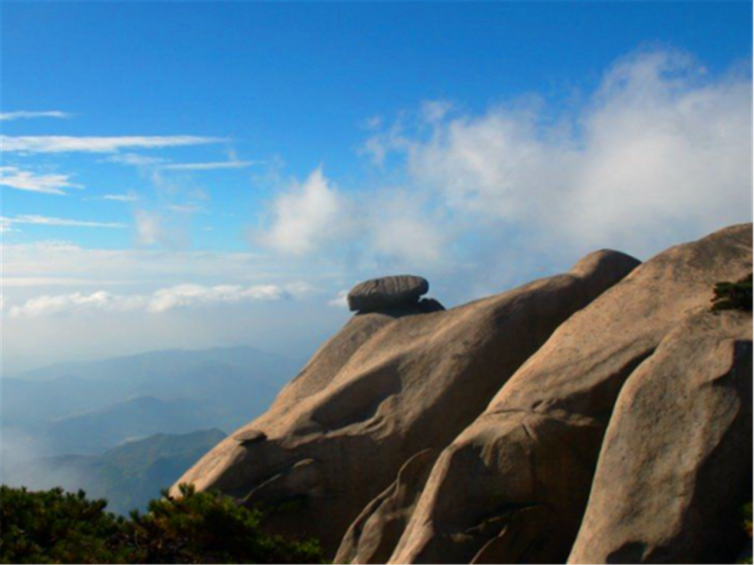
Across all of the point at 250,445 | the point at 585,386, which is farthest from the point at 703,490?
the point at 250,445

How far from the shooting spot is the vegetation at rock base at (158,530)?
1032 cm

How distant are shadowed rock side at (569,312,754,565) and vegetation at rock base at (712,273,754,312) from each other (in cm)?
166

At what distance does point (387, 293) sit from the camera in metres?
32.9

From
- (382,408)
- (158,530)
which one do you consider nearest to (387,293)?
(382,408)

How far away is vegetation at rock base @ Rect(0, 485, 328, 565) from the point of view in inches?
406

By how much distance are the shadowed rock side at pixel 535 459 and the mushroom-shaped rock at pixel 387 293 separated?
33.9 ft

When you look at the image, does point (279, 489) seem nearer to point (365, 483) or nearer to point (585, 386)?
point (365, 483)

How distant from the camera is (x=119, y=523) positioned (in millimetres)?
11086

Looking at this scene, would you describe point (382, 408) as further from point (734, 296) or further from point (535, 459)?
point (734, 296)

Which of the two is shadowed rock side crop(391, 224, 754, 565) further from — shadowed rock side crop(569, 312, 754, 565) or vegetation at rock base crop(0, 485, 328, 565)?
vegetation at rock base crop(0, 485, 328, 565)

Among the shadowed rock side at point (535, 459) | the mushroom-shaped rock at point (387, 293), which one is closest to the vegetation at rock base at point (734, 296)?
the shadowed rock side at point (535, 459)

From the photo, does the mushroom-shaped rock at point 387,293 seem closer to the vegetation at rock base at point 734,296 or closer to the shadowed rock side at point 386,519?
the shadowed rock side at point 386,519

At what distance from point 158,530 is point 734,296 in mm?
16261

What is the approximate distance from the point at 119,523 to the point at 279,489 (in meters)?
15.0
